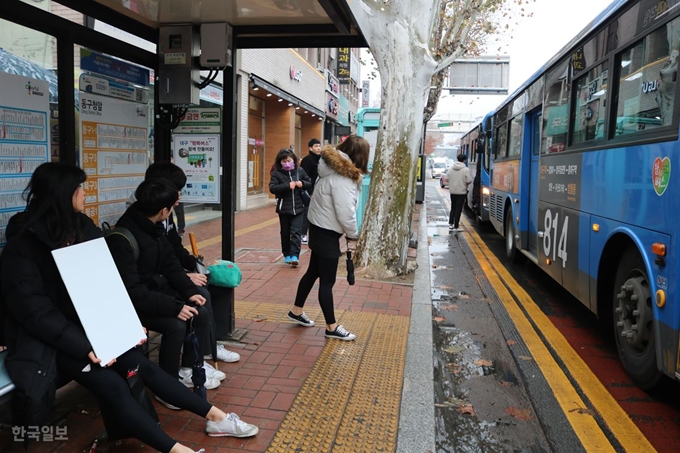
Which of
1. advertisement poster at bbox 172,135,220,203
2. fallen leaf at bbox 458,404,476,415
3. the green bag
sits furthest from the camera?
advertisement poster at bbox 172,135,220,203

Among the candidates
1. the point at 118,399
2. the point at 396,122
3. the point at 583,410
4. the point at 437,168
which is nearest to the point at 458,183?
the point at 396,122

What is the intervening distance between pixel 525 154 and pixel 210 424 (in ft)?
23.1

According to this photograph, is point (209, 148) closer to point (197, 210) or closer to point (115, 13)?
point (115, 13)

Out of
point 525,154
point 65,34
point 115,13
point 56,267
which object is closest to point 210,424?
point 56,267

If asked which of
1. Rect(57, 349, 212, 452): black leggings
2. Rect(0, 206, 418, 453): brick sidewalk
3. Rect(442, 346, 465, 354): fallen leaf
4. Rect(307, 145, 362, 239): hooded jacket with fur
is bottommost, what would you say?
Rect(442, 346, 465, 354): fallen leaf

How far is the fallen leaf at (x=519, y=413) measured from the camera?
158 inches

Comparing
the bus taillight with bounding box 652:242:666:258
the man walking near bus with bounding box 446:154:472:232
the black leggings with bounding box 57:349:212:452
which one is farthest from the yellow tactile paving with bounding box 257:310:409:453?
the man walking near bus with bounding box 446:154:472:232

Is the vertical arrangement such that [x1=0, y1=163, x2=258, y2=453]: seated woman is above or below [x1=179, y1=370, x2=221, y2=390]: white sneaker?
above

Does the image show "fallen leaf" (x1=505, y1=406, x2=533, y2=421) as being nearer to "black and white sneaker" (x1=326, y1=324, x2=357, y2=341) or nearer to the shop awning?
"black and white sneaker" (x1=326, y1=324, x2=357, y2=341)

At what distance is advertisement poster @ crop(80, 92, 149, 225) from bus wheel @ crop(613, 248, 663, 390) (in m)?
4.15

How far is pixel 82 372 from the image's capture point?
9.40 ft

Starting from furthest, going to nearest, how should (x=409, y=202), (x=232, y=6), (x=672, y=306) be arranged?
(x=409, y=202), (x=232, y=6), (x=672, y=306)

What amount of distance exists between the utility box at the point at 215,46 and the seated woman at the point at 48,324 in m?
2.08

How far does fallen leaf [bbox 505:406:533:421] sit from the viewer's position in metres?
4.00
